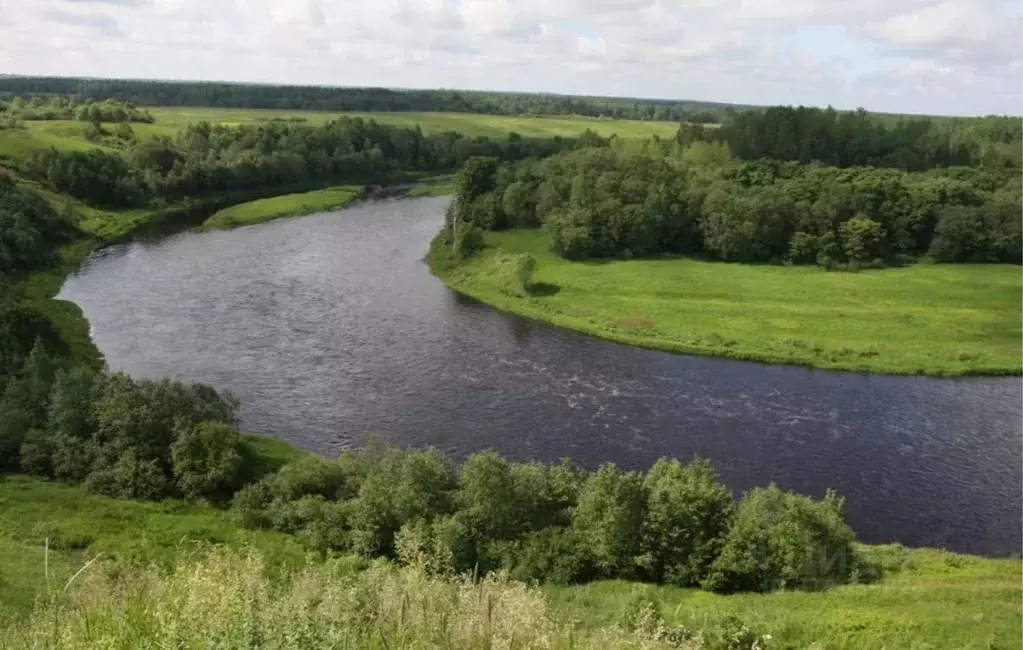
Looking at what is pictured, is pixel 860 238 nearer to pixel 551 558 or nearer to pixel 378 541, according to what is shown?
pixel 551 558

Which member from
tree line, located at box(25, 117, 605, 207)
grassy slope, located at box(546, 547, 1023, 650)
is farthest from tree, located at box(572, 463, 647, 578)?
tree line, located at box(25, 117, 605, 207)

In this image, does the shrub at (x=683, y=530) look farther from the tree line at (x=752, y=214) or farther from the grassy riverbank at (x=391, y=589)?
the tree line at (x=752, y=214)

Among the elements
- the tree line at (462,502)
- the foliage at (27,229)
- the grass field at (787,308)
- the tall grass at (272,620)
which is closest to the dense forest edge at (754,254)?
the grass field at (787,308)

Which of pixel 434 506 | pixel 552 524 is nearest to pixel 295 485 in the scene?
pixel 434 506

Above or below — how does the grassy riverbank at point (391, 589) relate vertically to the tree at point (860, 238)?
below

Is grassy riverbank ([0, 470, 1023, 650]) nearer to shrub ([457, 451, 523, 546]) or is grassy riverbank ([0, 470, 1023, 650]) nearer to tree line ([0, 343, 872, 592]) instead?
tree line ([0, 343, 872, 592])

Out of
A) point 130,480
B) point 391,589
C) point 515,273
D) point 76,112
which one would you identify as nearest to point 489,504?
point 130,480

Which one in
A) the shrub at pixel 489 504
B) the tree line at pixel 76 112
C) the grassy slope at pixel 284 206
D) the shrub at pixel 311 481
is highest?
the tree line at pixel 76 112
